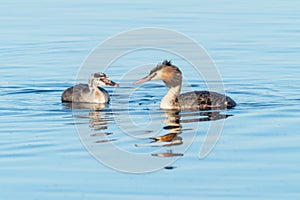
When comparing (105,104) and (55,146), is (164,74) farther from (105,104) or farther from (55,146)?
(55,146)

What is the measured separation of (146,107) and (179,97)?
2.09 ft

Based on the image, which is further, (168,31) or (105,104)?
(168,31)

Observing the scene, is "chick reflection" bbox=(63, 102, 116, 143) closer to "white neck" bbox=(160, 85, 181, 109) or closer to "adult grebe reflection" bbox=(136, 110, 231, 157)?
"adult grebe reflection" bbox=(136, 110, 231, 157)

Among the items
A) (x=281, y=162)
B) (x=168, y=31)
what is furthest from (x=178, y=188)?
(x=168, y=31)

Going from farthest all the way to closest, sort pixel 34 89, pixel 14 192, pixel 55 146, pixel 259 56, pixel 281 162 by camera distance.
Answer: pixel 259 56
pixel 34 89
pixel 55 146
pixel 281 162
pixel 14 192

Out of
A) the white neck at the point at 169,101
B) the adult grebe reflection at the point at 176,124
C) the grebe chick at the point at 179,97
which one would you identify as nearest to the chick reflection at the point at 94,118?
the adult grebe reflection at the point at 176,124

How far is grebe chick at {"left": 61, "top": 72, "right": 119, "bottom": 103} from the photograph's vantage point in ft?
54.3

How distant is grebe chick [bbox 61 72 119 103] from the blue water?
28 centimetres

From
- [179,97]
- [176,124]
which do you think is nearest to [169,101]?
[179,97]

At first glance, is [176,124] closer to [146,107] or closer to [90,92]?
[146,107]

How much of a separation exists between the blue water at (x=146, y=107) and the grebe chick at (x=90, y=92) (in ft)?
0.90

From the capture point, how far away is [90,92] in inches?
664

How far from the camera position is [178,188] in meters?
10.1

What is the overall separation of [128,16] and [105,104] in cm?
1016
